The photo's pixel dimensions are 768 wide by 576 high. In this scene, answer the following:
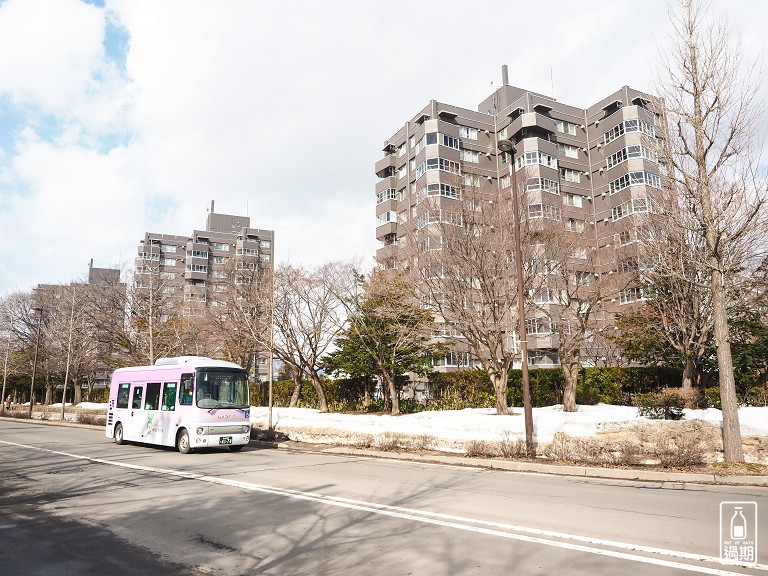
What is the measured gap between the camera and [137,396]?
64.4 feet

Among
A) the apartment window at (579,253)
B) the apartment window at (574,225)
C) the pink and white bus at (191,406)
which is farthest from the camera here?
the apartment window at (574,225)

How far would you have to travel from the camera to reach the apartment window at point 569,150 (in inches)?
2295

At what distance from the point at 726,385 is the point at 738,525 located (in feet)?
20.8

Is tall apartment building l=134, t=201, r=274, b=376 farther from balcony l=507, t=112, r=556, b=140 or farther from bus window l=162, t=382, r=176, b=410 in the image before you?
bus window l=162, t=382, r=176, b=410

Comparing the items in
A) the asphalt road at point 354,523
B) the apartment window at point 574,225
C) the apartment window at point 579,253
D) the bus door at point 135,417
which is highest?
the apartment window at point 574,225

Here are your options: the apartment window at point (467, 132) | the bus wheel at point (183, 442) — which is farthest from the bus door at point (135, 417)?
the apartment window at point (467, 132)

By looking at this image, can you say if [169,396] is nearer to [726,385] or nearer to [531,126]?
[726,385]

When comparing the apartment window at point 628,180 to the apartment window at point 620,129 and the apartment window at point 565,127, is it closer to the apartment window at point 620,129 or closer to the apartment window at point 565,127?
the apartment window at point 620,129

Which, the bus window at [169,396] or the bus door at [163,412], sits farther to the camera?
the bus window at [169,396]

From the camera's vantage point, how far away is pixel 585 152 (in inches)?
2330

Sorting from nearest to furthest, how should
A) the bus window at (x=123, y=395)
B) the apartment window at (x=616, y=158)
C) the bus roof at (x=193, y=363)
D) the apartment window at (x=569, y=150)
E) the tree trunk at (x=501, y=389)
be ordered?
1. the bus roof at (x=193, y=363)
2. the bus window at (x=123, y=395)
3. the tree trunk at (x=501, y=389)
4. the apartment window at (x=616, y=158)
5. the apartment window at (x=569, y=150)

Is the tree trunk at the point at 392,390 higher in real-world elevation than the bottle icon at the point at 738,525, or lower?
higher

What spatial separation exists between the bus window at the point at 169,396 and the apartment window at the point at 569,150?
52.5 m

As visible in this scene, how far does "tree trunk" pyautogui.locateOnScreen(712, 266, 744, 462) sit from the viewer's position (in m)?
12.0
